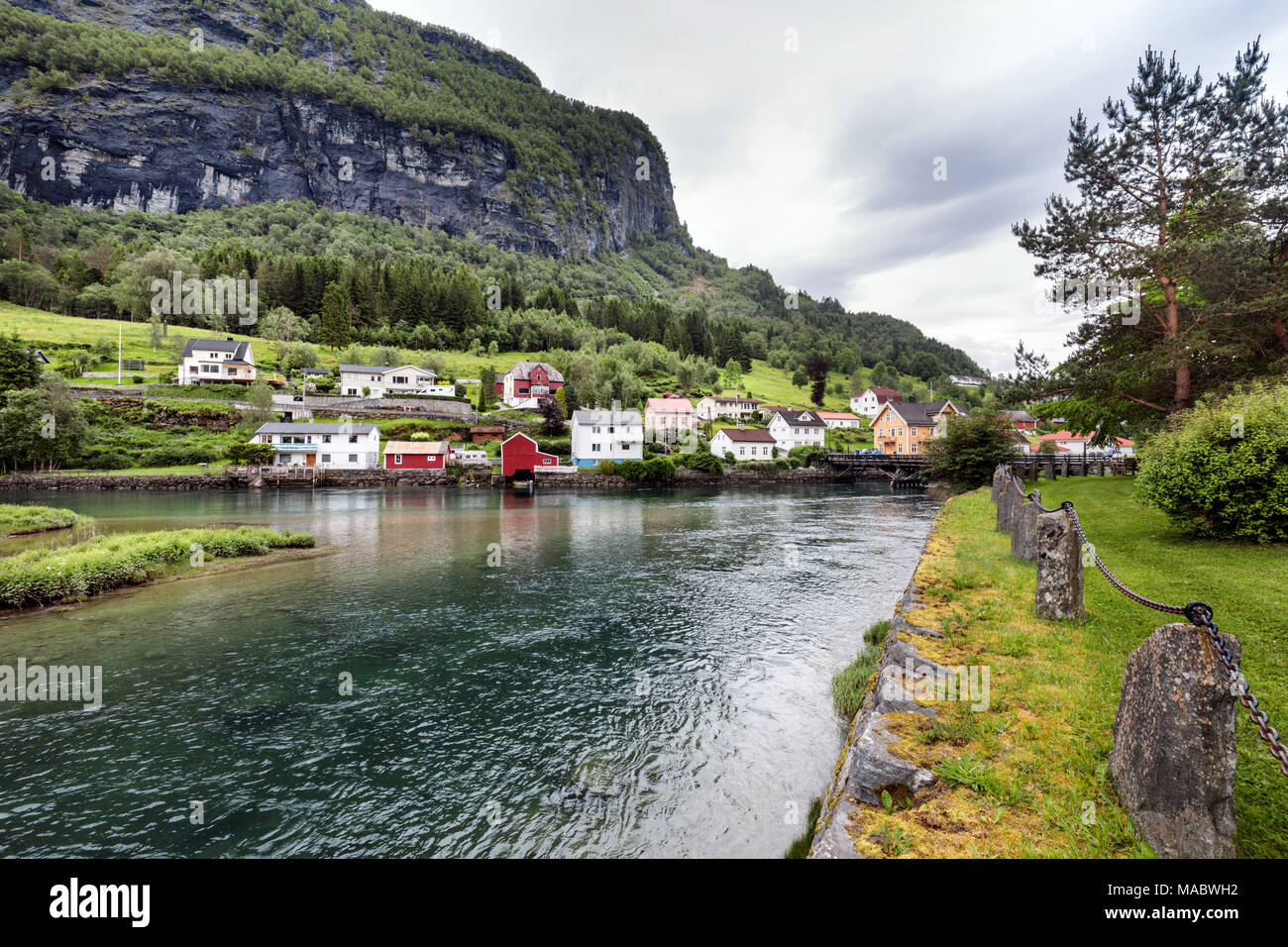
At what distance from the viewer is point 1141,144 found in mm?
24312

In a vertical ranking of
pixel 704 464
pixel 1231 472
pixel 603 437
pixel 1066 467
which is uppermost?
pixel 603 437

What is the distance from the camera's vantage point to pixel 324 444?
69.7 metres

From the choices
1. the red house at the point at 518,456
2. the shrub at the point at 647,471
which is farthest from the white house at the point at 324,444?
the shrub at the point at 647,471

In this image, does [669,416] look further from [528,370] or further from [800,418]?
[528,370]

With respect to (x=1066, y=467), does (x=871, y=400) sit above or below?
above

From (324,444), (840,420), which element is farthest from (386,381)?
(840,420)

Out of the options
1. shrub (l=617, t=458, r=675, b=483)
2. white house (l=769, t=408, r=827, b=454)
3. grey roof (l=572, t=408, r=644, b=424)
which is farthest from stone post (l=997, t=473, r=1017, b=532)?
white house (l=769, t=408, r=827, b=454)

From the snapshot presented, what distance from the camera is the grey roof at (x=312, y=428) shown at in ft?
226

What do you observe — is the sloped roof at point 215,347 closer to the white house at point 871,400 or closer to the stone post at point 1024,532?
the stone post at point 1024,532

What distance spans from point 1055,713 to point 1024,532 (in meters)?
10.0

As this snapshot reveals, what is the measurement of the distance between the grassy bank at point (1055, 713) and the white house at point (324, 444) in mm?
73647

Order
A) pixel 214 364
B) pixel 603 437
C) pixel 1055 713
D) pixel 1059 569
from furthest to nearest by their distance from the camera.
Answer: pixel 214 364
pixel 603 437
pixel 1059 569
pixel 1055 713

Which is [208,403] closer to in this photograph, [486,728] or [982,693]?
[486,728]
